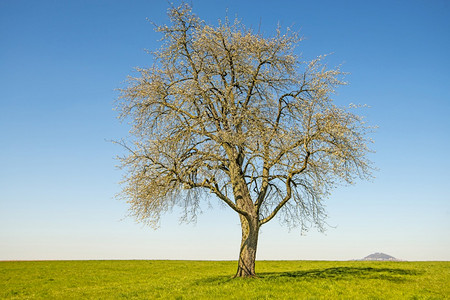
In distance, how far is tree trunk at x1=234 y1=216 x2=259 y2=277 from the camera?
20297 mm

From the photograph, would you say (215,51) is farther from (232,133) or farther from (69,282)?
(69,282)

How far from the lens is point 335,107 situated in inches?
786

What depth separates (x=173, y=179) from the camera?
1920 cm

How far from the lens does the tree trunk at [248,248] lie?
20.3 meters

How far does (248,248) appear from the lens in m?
20.3

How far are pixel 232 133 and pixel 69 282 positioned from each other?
666 inches

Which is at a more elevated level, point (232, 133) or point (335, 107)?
point (335, 107)

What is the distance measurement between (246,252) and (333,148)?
23.5 ft

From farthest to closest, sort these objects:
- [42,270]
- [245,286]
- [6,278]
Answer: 1. [42,270]
2. [6,278]
3. [245,286]

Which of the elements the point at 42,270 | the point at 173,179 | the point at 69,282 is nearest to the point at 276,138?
the point at 173,179

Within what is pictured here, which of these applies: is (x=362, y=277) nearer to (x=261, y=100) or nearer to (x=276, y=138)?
(x=276, y=138)

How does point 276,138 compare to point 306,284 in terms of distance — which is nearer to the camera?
point 306,284

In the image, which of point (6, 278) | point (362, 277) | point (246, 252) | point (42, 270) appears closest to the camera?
point (246, 252)

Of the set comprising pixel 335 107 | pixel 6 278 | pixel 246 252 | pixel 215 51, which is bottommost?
pixel 6 278
